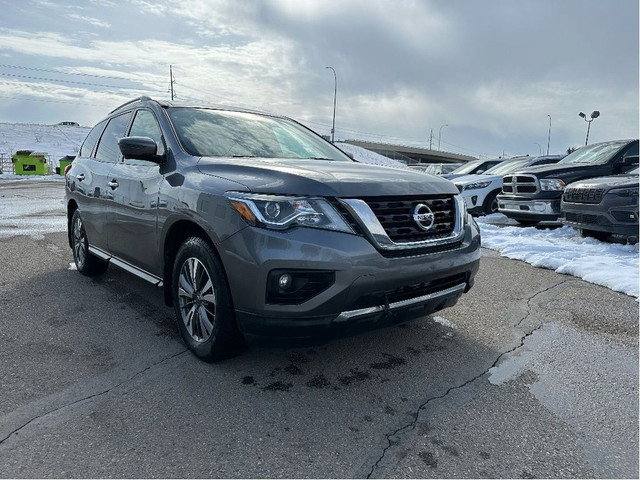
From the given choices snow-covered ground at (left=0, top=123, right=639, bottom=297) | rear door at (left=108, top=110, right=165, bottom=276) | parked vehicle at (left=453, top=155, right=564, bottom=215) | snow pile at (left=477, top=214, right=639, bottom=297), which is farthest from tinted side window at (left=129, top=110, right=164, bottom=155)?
parked vehicle at (left=453, top=155, right=564, bottom=215)

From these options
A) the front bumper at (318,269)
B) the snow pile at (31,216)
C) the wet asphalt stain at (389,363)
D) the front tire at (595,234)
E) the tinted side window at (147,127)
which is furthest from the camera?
the snow pile at (31,216)

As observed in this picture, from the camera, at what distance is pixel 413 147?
9981 centimetres

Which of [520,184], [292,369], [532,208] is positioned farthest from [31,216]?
[532,208]

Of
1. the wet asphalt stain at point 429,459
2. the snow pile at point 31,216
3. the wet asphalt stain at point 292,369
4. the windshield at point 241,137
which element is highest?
the windshield at point 241,137

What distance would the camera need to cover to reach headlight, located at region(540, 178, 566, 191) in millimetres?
8750

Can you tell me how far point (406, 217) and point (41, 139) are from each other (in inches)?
3117

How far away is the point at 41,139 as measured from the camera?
6944cm

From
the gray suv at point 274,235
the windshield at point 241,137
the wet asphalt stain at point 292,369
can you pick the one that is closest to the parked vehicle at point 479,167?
the windshield at point 241,137

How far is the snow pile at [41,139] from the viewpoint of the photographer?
61.2 m

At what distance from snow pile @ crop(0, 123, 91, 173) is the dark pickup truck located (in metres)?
55.6

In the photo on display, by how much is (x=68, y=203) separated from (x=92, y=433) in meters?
3.96

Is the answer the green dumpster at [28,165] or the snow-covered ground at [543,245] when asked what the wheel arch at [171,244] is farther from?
the green dumpster at [28,165]

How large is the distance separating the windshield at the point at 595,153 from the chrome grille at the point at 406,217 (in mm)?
7316

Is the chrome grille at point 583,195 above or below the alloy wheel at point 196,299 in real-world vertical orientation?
above
